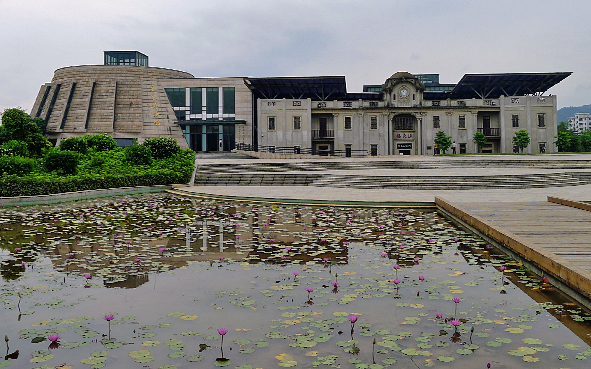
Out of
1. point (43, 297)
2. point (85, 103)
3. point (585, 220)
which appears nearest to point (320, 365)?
point (43, 297)

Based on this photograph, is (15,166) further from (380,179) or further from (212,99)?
(212,99)

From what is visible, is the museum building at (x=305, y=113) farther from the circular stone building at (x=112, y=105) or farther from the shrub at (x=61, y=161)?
the shrub at (x=61, y=161)

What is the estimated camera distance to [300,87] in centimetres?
5481

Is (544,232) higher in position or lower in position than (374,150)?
lower

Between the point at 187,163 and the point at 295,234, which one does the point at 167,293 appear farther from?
the point at 187,163

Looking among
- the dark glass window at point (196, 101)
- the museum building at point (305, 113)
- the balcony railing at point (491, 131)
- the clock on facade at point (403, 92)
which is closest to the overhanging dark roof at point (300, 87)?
the museum building at point (305, 113)

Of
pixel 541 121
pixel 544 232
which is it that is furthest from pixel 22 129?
pixel 541 121

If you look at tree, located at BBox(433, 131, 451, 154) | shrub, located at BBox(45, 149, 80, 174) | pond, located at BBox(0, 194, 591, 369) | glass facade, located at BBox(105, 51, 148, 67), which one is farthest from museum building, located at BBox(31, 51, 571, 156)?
pond, located at BBox(0, 194, 591, 369)

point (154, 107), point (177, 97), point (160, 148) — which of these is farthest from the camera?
point (154, 107)

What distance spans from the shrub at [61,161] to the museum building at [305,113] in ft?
112

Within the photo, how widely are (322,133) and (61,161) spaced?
125 feet

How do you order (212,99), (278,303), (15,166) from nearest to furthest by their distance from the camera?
(278,303) < (15,166) < (212,99)

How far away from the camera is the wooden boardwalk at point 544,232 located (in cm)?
515

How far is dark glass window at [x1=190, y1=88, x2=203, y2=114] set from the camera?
183 feet
